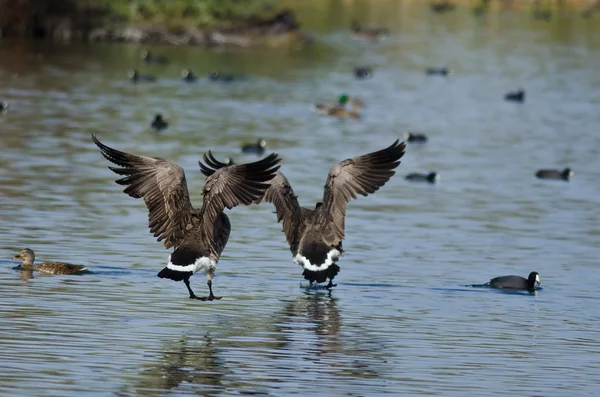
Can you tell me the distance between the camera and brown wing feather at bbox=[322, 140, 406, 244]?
58.0 ft

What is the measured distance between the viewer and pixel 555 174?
30.5 m

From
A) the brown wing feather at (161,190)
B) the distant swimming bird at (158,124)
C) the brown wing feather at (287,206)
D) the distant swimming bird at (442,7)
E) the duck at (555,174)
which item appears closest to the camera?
the brown wing feather at (161,190)

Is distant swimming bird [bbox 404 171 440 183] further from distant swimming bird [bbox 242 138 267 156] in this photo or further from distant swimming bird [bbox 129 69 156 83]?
distant swimming bird [bbox 129 69 156 83]

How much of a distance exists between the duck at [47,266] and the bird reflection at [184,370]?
3.55 meters

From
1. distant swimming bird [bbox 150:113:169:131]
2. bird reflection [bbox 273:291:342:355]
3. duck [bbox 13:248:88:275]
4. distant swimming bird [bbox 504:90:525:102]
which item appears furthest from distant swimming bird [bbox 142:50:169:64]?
bird reflection [bbox 273:291:342:355]

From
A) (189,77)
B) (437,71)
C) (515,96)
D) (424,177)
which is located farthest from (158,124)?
(437,71)

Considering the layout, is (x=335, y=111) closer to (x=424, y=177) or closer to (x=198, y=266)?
(x=424, y=177)

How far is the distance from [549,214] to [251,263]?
332 inches

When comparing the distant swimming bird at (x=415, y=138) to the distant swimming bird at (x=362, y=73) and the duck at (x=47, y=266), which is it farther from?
the duck at (x=47, y=266)

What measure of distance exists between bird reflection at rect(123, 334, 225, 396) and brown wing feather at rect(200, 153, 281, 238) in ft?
5.60

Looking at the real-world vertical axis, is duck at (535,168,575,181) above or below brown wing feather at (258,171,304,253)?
above

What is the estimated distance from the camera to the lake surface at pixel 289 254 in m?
13.8

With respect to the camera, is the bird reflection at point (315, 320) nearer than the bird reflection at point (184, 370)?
No

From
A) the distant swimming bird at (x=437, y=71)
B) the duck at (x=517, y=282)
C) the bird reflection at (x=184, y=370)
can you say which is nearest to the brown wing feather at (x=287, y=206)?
the duck at (x=517, y=282)
